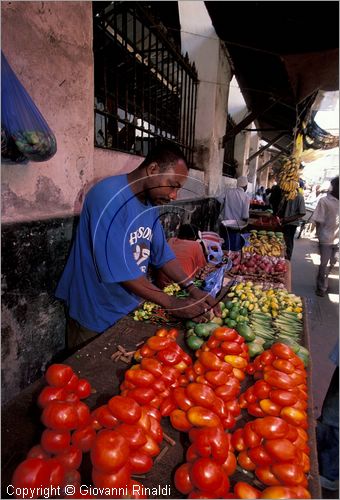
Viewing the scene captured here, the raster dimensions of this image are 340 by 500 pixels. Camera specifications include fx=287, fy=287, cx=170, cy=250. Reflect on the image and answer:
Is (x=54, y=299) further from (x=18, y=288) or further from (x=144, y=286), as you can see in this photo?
(x=144, y=286)

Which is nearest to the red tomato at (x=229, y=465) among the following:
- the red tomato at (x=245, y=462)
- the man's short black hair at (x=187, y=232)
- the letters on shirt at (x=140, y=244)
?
the red tomato at (x=245, y=462)

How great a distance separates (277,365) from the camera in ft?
5.20

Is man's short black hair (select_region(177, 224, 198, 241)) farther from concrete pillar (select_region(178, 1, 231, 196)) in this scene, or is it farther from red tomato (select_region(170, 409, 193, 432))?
red tomato (select_region(170, 409, 193, 432))

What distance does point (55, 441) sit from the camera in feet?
3.47

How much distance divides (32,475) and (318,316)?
18.7 ft

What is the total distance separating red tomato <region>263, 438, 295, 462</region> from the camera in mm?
1100

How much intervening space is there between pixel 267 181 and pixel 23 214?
29.1 meters

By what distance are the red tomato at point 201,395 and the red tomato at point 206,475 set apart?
0.27 meters

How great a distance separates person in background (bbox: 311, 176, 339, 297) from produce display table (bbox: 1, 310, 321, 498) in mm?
5606

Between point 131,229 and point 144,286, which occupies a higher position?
point 131,229

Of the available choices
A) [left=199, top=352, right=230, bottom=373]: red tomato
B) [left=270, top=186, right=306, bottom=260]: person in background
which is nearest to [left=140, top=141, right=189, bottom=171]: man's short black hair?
[left=199, top=352, right=230, bottom=373]: red tomato

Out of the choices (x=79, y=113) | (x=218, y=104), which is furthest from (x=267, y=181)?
(x=79, y=113)

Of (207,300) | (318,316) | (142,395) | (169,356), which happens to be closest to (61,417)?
(142,395)

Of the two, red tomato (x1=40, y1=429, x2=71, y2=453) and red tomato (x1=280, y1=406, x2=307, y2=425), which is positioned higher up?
red tomato (x1=40, y1=429, x2=71, y2=453)
